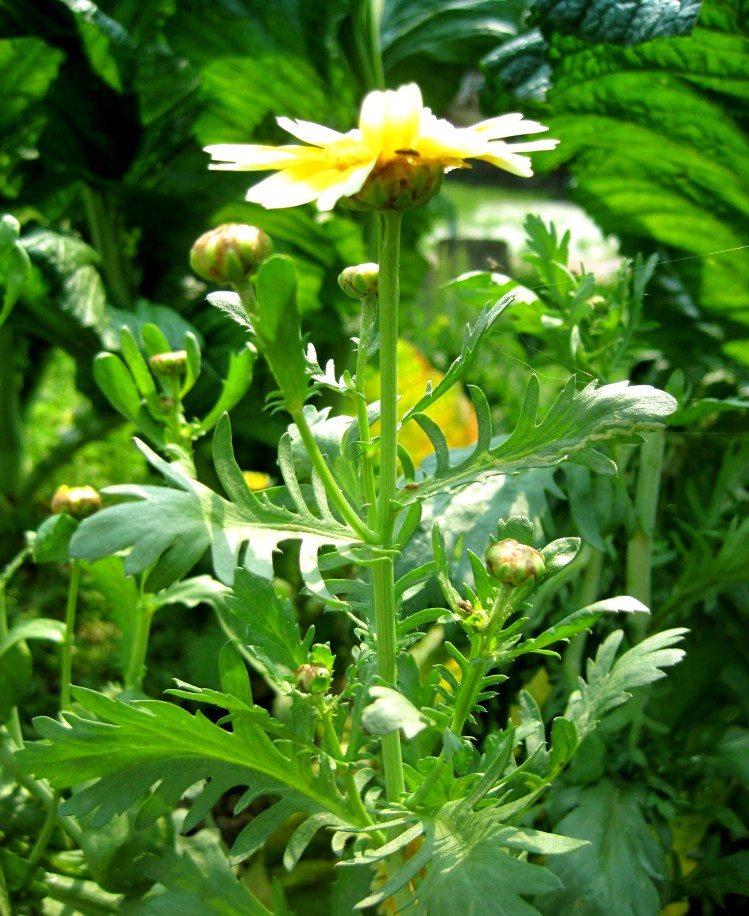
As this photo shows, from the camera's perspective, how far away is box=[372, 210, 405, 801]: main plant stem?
49cm

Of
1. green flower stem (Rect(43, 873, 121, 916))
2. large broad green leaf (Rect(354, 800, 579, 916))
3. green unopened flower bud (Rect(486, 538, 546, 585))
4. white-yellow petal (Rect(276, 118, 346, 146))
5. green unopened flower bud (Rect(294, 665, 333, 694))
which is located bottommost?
green flower stem (Rect(43, 873, 121, 916))

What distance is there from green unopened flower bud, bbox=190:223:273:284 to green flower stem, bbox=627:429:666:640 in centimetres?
49

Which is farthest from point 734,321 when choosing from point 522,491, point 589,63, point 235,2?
point 235,2

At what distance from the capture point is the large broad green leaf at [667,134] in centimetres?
100

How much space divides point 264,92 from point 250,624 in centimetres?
104

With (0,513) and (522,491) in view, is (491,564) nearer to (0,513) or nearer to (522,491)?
(522,491)

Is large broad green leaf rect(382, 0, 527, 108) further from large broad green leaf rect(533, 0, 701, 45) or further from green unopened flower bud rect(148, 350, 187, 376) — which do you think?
green unopened flower bud rect(148, 350, 187, 376)

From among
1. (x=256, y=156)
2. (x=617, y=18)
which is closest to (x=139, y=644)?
(x=256, y=156)

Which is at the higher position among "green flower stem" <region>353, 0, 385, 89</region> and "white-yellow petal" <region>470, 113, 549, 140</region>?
"green flower stem" <region>353, 0, 385, 89</region>

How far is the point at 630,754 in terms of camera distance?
0.79 metres

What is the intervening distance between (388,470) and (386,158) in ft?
0.52

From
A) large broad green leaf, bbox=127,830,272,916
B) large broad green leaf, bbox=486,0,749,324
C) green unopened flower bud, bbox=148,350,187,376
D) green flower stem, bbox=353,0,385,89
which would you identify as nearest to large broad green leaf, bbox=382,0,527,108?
green flower stem, bbox=353,0,385,89

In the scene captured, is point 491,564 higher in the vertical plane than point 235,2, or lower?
lower

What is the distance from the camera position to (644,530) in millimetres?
850
